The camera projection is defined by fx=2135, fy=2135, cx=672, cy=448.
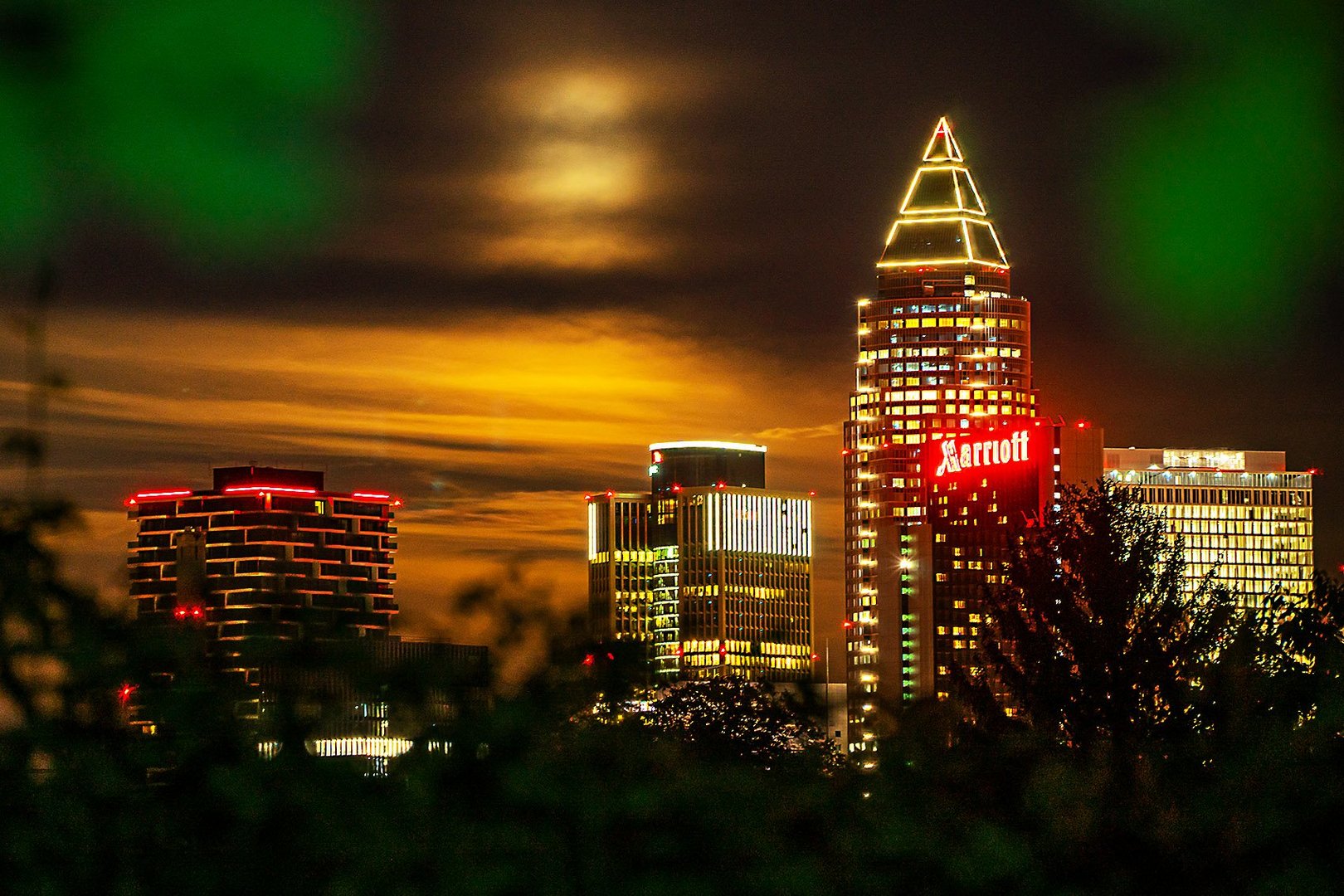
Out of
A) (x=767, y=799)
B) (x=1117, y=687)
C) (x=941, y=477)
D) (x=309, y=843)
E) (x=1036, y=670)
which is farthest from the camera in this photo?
(x=941, y=477)

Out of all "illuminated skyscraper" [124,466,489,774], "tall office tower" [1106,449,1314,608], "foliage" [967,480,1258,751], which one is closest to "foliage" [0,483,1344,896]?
"illuminated skyscraper" [124,466,489,774]

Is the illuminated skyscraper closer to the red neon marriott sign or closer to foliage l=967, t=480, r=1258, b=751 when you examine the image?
foliage l=967, t=480, r=1258, b=751

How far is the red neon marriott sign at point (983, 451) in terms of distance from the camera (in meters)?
161

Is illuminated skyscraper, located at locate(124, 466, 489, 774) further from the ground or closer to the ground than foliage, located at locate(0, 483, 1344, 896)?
further from the ground

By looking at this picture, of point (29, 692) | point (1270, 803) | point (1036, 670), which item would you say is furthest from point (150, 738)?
point (1036, 670)

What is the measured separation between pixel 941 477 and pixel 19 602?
168 m

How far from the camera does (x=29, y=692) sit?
14.0 ft

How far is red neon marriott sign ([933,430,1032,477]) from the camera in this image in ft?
529

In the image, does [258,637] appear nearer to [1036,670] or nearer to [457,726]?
[457,726]

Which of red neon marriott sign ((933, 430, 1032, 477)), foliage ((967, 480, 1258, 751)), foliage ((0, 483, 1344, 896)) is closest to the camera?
foliage ((0, 483, 1344, 896))

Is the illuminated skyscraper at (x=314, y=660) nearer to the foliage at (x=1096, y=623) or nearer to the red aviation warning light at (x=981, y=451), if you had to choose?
the foliage at (x=1096, y=623)

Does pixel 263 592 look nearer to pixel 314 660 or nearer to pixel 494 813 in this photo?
pixel 314 660

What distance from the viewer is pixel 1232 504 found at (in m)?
185

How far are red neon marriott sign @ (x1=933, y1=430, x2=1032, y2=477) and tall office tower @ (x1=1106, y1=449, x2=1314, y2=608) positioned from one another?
17.6 metres
